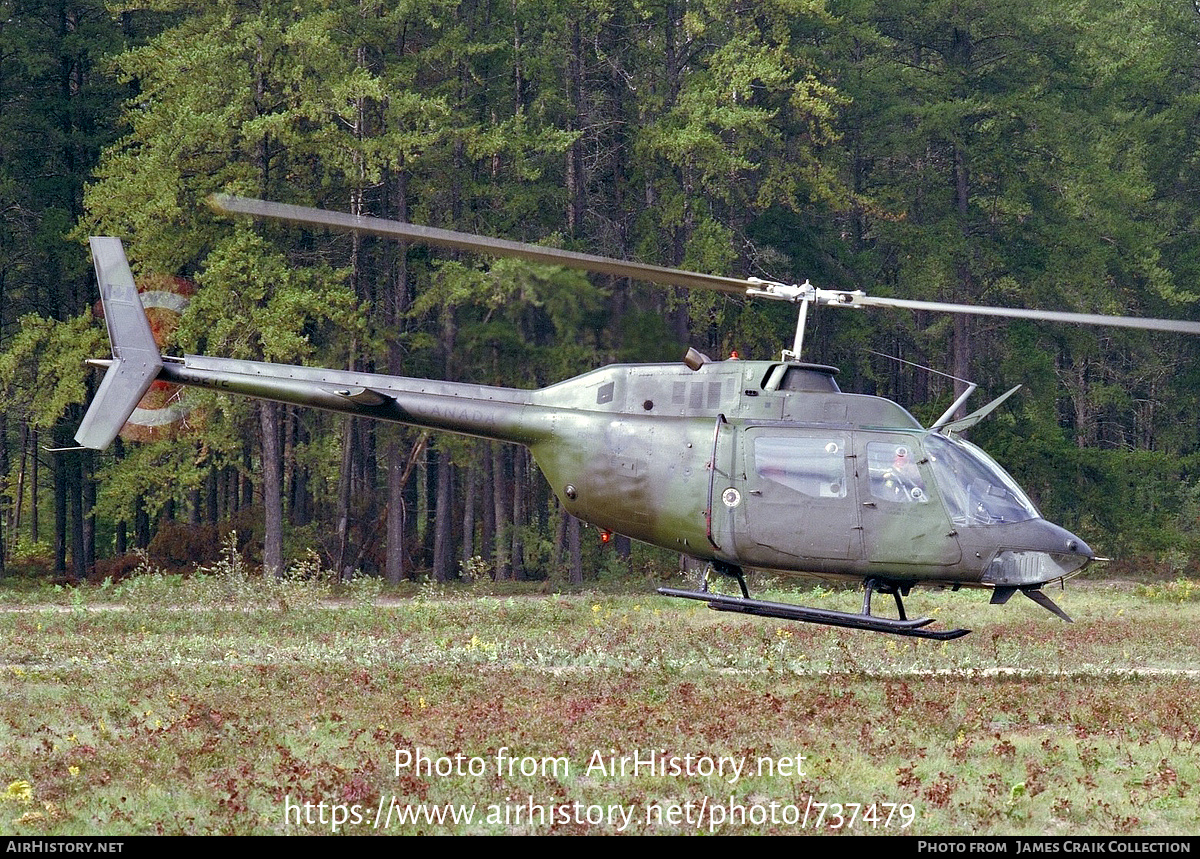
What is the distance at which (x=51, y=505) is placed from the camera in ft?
166

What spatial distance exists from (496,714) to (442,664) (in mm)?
2891

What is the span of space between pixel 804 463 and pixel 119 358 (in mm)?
7824

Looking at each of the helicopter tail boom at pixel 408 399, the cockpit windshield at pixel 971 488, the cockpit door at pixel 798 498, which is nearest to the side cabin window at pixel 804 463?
the cockpit door at pixel 798 498

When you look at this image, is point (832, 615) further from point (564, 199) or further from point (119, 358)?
point (564, 199)

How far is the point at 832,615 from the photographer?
42.4 ft

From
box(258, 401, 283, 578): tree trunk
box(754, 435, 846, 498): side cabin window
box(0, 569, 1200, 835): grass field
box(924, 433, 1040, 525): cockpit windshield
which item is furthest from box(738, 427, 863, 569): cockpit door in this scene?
box(258, 401, 283, 578): tree trunk

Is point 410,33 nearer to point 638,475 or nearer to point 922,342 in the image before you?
point 922,342

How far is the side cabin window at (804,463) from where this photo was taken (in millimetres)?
13102

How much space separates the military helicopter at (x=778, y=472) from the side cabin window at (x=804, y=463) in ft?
0.04

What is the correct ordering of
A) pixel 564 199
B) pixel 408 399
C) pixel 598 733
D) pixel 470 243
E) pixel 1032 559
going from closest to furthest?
pixel 598 733 → pixel 470 243 → pixel 1032 559 → pixel 408 399 → pixel 564 199

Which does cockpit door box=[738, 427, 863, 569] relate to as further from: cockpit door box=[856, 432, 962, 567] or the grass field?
the grass field

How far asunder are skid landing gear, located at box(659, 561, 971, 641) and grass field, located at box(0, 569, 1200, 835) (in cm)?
72

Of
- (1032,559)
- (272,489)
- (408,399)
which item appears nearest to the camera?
(1032,559)

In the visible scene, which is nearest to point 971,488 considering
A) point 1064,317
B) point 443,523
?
point 1064,317
